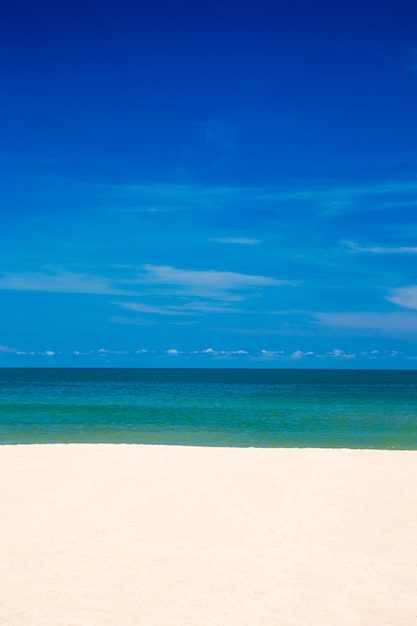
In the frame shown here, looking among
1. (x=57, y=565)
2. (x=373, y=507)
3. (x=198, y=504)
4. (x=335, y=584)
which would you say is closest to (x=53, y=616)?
(x=57, y=565)

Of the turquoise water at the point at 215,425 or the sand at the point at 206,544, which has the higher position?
the sand at the point at 206,544

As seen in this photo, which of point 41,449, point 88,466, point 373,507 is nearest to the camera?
point 373,507

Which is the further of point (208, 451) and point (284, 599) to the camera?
point (208, 451)

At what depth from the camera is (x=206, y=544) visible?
948cm

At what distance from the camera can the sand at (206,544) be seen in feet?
22.9

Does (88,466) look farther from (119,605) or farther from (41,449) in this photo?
(119,605)

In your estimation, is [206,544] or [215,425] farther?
[215,425]

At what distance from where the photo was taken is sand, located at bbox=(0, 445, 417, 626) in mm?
6988

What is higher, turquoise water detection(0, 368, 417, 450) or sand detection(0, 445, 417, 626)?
sand detection(0, 445, 417, 626)

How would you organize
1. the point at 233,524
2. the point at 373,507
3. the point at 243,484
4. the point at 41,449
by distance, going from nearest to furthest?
the point at 233,524
the point at 373,507
the point at 243,484
the point at 41,449

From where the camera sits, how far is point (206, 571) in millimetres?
8234

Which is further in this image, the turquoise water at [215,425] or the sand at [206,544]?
the turquoise water at [215,425]

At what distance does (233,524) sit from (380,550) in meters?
2.59

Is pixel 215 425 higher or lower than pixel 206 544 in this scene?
lower
